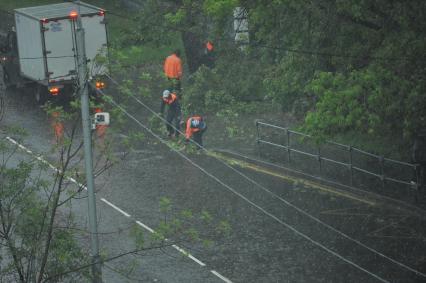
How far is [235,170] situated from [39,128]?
6.95m

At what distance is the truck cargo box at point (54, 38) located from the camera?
1176 inches

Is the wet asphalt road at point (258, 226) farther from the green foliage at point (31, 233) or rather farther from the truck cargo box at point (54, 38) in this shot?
the truck cargo box at point (54, 38)

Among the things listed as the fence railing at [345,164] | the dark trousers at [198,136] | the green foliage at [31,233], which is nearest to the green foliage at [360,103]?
the fence railing at [345,164]

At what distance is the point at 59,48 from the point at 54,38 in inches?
15.0

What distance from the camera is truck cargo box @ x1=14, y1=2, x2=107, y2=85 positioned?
29.9 metres

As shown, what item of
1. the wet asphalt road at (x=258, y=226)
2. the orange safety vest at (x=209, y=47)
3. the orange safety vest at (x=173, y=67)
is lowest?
the wet asphalt road at (x=258, y=226)

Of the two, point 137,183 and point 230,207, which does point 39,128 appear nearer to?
point 137,183

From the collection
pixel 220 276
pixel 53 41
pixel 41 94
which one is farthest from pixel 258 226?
pixel 41 94

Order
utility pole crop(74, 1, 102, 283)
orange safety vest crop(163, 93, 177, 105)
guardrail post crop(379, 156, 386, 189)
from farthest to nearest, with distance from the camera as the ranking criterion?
orange safety vest crop(163, 93, 177, 105) → guardrail post crop(379, 156, 386, 189) → utility pole crop(74, 1, 102, 283)

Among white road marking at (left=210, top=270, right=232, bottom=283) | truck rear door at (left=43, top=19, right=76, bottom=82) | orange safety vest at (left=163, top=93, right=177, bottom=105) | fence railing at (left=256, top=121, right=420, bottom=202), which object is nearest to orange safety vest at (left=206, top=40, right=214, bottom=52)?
truck rear door at (left=43, top=19, right=76, bottom=82)

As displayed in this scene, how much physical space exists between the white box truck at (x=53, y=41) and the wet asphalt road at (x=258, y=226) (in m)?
4.64

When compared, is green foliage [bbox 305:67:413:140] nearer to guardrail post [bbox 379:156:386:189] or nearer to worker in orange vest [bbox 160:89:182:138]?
guardrail post [bbox 379:156:386:189]

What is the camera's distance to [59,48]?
30203mm

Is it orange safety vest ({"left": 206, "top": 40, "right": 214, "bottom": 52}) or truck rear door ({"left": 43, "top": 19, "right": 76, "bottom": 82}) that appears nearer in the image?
truck rear door ({"left": 43, "top": 19, "right": 76, "bottom": 82})
